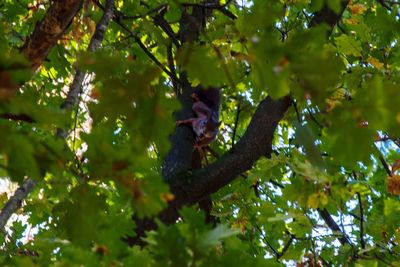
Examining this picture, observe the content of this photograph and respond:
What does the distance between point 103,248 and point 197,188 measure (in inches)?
51.8

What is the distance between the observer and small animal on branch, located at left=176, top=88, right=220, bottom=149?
3.24m

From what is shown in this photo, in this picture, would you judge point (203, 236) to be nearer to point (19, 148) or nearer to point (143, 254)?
point (143, 254)

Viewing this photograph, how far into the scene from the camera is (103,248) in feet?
4.81

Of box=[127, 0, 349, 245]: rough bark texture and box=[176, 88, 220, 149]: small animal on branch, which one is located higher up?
box=[176, 88, 220, 149]: small animal on branch

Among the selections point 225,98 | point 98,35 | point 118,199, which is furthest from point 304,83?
point 225,98

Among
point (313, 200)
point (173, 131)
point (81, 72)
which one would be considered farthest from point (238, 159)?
point (173, 131)

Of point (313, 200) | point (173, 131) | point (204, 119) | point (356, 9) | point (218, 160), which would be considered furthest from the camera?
point (356, 9)

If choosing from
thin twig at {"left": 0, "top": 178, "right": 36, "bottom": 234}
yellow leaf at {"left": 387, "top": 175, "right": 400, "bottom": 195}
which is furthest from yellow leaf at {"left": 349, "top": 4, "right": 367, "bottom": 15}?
thin twig at {"left": 0, "top": 178, "right": 36, "bottom": 234}

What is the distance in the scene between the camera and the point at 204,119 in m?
3.29

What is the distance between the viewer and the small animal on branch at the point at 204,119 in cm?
324

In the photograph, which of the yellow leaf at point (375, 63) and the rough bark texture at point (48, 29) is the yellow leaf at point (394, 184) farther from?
the rough bark texture at point (48, 29)

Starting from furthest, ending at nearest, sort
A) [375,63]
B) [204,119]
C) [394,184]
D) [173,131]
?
[204,119] → [394,184] → [375,63] → [173,131]

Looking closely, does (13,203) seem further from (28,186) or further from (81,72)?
(81,72)

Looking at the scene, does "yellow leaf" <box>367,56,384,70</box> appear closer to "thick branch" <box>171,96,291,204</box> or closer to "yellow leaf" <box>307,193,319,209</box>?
"thick branch" <box>171,96,291,204</box>
